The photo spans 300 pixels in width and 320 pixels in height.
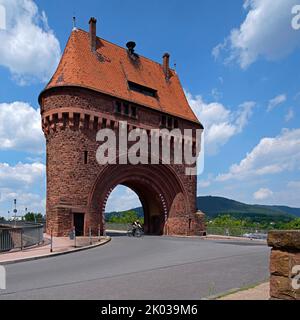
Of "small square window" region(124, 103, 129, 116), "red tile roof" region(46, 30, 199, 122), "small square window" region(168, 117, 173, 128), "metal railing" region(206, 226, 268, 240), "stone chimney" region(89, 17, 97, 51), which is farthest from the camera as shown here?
"metal railing" region(206, 226, 268, 240)

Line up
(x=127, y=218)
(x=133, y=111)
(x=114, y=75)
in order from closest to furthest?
1. (x=133, y=111)
2. (x=114, y=75)
3. (x=127, y=218)

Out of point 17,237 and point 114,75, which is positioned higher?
point 114,75

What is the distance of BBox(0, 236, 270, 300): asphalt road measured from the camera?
761 centimetres

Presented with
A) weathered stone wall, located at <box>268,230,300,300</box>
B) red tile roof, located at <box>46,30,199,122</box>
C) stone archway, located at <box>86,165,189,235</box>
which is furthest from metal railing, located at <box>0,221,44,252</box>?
weathered stone wall, located at <box>268,230,300,300</box>

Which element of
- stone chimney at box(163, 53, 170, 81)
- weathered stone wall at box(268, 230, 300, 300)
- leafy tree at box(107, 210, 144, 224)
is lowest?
Answer: leafy tree at box(107, 210, 144, 224)

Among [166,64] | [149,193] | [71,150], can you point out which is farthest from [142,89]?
[71,150]

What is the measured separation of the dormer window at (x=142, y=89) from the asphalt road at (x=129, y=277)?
2221 centimetres

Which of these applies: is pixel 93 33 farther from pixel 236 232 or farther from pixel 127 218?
pixel 127 218

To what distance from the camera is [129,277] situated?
381 inches

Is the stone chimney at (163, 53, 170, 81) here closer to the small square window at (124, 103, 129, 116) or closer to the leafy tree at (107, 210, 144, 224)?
the small square window at (124, 103, 129, 116)

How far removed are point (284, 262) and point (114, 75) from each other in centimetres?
2975

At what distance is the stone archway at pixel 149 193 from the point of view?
28609 mm

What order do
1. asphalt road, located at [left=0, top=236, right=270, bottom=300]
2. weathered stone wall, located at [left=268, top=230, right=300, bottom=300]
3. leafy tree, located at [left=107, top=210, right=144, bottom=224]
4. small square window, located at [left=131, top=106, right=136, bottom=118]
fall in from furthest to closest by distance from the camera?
1. leafy tree, located at [left=107, top=210, right=144, bottom=224]
2. small square window, located at [left=131, top=106, right=136, bottom=118]
3. asphalt road, located at [left=0, top=236, right=270, bottom=300]
4. weathered stone wall, located at [left=268, top=230, right=300, bottom=300]
